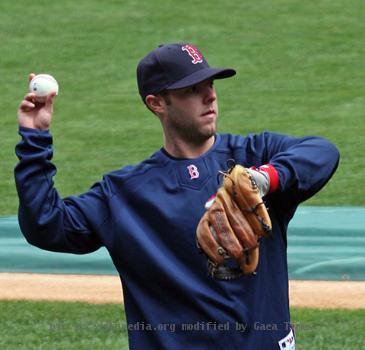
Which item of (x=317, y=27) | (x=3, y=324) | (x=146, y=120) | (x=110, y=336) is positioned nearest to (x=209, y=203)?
(x=110, y=336)

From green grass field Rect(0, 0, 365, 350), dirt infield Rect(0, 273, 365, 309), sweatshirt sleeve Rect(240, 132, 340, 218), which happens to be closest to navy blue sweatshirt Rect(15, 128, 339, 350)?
sweatshirt sleeve Rect(240, 132, 340, 218)

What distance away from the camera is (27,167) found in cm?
336

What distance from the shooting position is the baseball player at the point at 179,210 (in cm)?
334

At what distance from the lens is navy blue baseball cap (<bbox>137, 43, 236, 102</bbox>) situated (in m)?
3.46

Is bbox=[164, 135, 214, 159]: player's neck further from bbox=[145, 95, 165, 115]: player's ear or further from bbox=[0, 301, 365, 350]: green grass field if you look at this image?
bbox=[0, 301, 365, 350]: green grass field

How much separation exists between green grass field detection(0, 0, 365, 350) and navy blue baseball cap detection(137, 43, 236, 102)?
2.89m

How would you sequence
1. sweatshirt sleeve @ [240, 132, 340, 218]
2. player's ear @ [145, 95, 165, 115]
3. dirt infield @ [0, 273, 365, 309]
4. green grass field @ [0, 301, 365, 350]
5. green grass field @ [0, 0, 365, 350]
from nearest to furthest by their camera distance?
sweatshirt sleeve @ [240, 132, 340, 218]
player's ear @ [145, 95, 165, 115]
green grass field @ [0, 301, 365, 350]
dirt infield @ [0, 273, 365, 309]
green grass field @ [0, 0, 365, 350]

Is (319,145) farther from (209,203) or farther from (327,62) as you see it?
(327,62)

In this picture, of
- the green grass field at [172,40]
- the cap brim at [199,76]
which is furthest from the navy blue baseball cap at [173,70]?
the green grass field at [172,40]

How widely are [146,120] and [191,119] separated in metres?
9.25

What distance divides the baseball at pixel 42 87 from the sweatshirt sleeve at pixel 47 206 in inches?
4.6

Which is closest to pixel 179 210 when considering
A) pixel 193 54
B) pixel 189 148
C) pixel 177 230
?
pixel 177 230

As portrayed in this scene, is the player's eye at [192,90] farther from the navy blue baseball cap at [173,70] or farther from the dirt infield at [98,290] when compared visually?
the dirt infield at [98,290]

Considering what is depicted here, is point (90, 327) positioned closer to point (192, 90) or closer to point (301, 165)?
point (192, 90)
